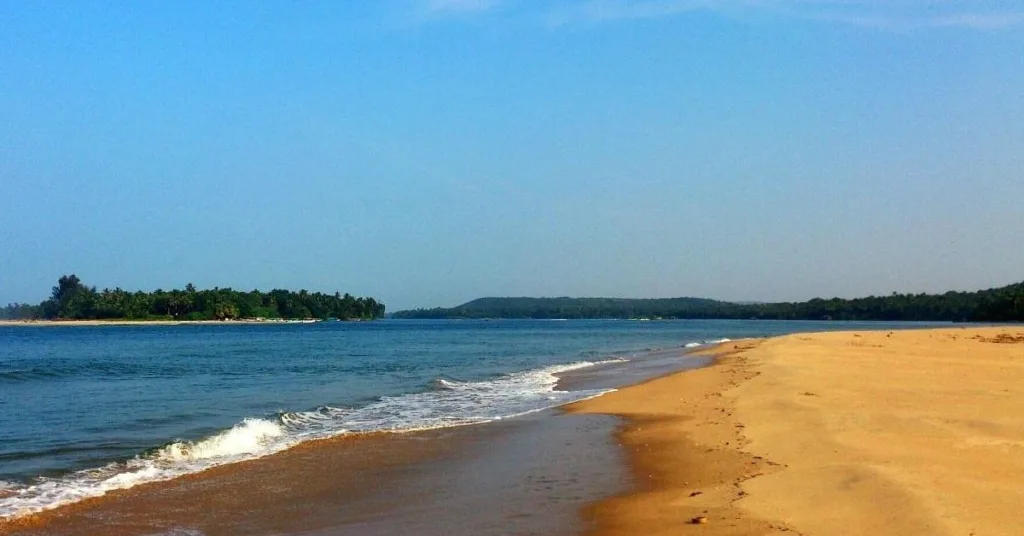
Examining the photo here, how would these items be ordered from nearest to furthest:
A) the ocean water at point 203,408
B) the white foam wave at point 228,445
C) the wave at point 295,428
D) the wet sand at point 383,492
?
the wet sand at point 383,492, the wave at point 295,428, the ocean water at point 203,408, the white foam wave at point 228,445

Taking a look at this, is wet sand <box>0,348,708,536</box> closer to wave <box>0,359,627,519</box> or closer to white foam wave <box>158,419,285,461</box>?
wave <box>0,359,627,519</box>

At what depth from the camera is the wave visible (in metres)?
11.1

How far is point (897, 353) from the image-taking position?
107ft

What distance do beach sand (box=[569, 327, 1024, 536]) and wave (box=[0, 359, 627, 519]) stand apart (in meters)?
2.67

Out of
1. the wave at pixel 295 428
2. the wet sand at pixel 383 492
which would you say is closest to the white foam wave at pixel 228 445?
the wave at pixel 295 428

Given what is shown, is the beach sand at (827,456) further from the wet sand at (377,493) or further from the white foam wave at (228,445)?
the white foam wave at (228,445)

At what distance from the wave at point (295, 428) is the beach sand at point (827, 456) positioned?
8.75 ft

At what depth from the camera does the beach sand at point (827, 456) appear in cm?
760

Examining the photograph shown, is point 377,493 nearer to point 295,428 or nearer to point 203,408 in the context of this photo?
point 295,428

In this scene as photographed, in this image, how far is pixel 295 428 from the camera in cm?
1747

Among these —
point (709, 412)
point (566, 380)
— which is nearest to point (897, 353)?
point (566, 380)

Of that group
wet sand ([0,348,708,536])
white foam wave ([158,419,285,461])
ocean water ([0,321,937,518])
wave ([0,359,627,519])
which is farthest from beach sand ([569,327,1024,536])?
white foam wave ([158,419,285,461])

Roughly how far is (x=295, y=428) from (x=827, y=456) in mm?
10981

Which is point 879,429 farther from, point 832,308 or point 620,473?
point 832,308
